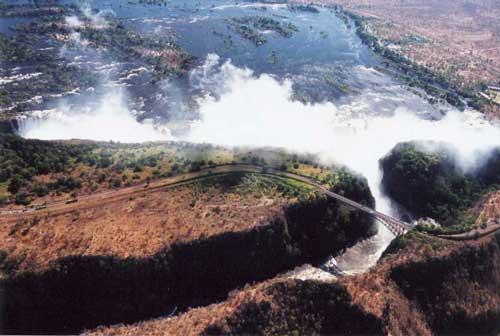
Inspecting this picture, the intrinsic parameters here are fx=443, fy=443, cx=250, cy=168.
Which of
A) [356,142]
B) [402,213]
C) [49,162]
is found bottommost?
[402,213]

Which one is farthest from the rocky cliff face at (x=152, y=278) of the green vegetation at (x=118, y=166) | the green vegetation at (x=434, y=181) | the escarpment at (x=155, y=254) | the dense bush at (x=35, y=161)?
the green vegetation at (x=434, y=181)

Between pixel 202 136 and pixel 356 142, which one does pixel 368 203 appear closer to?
pixel 356 142

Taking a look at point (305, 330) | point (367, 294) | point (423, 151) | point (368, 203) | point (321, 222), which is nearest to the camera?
point (305, 330)

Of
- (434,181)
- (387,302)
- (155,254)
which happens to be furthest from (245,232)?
(434,181)

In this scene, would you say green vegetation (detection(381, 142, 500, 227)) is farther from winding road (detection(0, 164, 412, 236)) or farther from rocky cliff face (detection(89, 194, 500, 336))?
rocky cliff face (detection(89, 194, 500, 336))

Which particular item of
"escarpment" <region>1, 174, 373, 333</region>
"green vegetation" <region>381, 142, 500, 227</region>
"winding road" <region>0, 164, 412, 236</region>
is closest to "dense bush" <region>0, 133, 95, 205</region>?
"winding road" <region>0, 164, 412, 236</region>

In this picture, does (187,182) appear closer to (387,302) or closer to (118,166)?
(118,166)

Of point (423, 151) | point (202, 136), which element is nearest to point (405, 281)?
point (423, 151)

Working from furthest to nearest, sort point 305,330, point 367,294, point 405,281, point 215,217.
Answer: point 215,217 < point 405,281 < point 367,294 < point 305,330
